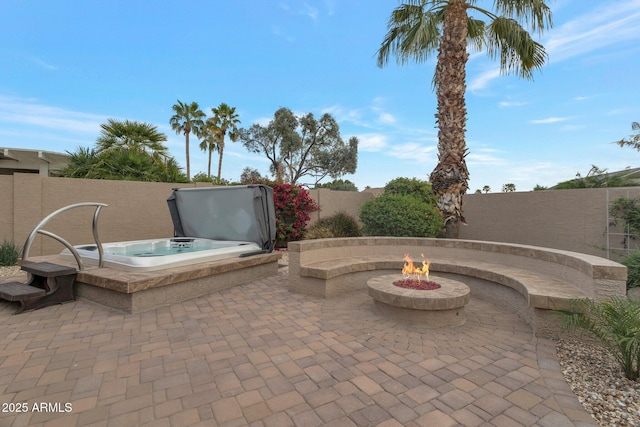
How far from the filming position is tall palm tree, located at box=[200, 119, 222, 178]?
21.4m

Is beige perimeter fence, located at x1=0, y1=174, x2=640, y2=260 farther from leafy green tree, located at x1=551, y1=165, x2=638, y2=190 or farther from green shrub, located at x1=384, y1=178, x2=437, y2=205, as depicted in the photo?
green shrub, located at x1=384, y1=178, x2=437, y2=205

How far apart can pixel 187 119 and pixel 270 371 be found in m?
22.3

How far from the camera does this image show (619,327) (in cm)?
235

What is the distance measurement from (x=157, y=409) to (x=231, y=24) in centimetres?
1011

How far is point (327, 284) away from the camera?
15.0ft

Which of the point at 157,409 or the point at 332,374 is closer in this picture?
the point at 157,409

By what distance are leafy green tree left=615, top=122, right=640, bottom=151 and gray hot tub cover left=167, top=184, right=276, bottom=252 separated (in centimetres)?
1477

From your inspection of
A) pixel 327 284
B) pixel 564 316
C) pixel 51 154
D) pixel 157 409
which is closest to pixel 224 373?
pixel 157 409

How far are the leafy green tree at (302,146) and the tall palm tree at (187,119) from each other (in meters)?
3.51

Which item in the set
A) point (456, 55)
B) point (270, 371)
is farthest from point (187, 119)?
point (270, 371)

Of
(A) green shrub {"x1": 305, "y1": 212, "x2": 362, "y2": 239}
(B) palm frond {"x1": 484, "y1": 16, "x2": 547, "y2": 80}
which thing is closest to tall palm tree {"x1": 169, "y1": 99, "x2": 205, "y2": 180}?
(A) green shrub {"x1": 305, "y1": 212, "x2": 362, "y2": 239}

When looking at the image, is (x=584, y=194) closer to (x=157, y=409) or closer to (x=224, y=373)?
(x=224, y=373)

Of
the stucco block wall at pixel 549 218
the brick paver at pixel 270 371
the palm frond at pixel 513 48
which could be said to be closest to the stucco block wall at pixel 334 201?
the stucco block wall at pixel 549 218

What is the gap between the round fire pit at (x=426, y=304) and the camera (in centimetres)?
341
